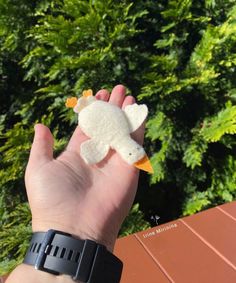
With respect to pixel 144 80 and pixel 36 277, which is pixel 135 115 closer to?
pixel 144 80

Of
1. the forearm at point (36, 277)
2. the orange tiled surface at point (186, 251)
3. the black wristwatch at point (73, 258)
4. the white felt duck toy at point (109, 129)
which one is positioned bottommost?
the orange tiled surface at point (186, 251)

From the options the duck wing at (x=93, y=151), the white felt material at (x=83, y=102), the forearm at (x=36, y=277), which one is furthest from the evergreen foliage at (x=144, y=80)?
the forearm at (x=36, y=277)

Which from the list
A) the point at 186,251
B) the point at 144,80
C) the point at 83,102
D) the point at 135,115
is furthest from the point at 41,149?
the point at 144,80

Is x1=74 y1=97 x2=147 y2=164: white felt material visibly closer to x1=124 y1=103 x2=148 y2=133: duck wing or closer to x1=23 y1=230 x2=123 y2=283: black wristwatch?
x1=124 y1=103 x2=148 y2=133: duck wing

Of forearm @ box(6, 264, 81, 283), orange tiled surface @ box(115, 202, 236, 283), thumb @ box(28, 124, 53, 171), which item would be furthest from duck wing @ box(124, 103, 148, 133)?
forearm @ box(6, 264, 81, 283)

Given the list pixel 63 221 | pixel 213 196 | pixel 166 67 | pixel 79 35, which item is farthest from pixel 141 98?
pixel 63 221

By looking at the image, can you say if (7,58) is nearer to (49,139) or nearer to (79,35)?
(79,35)

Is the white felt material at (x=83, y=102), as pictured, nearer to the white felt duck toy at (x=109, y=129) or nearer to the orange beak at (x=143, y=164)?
the white felt duck toy at (x=109, y=129)
